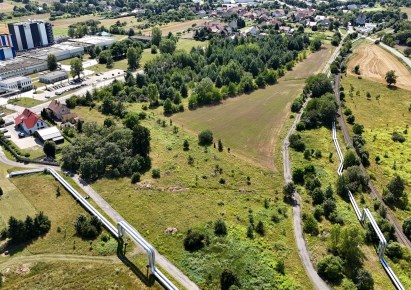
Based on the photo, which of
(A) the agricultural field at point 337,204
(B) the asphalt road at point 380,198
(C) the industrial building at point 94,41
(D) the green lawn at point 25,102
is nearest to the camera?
(A) the agricultural field at point 337,204

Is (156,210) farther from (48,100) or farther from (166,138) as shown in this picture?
(48,100)

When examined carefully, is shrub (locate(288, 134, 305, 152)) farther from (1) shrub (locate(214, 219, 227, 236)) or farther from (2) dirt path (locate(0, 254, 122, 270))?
(2) dirt path (locate(0, 254, 122, 270))

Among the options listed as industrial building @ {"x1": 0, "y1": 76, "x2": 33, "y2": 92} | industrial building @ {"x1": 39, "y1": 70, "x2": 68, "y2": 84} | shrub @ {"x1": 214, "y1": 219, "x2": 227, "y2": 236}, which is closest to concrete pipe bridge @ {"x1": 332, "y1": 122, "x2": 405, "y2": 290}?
shrub @ {"x1": 214, "y1": 219, "x2": 227, "y2": 236}

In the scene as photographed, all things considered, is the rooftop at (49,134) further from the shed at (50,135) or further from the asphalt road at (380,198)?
the asphalt road at (380,198)

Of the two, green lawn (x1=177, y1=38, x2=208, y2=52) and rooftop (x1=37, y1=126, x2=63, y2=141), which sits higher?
green lawn (x1=177, y1=38, x2=208, y2=52)

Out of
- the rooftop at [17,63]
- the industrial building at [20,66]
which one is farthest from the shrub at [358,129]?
the rooftop at [17,63]

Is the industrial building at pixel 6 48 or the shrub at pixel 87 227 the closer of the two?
the shrub at pixel 87 227
